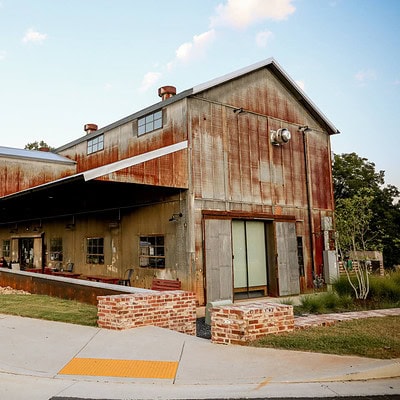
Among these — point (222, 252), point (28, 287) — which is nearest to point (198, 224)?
point (222, 252)

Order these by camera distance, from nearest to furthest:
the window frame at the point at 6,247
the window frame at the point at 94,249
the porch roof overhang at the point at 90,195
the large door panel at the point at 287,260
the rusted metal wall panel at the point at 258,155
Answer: the porch roof overhang at the point at 90,195 → the rusted metal wall panel at the point at 258,155 → the large door panel at the point at 287,260 → the window frame at the point at 94,249 → the window frame at the point at 6,247

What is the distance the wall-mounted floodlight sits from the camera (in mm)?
15977

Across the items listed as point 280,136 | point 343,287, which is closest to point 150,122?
point 280,136

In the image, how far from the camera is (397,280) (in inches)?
474

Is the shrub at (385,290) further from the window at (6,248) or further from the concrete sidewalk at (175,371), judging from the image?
the window at (6,248)

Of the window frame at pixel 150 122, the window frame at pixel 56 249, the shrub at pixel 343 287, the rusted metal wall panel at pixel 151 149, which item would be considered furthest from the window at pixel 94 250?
the shrub at pixel 343 287

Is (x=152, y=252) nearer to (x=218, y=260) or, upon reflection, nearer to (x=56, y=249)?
(x=218, y=260)

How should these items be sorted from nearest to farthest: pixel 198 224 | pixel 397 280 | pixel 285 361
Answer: pixel 285 361 < pixel 397 280 < pixel 198 224

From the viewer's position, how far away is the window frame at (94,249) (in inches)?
645

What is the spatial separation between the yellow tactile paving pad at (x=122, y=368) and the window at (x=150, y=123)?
10.2m

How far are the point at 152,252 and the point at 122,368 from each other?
863 centimetres

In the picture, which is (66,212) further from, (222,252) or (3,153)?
(222,252)

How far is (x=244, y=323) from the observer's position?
6.30m

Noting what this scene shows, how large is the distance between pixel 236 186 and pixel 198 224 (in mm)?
2397
